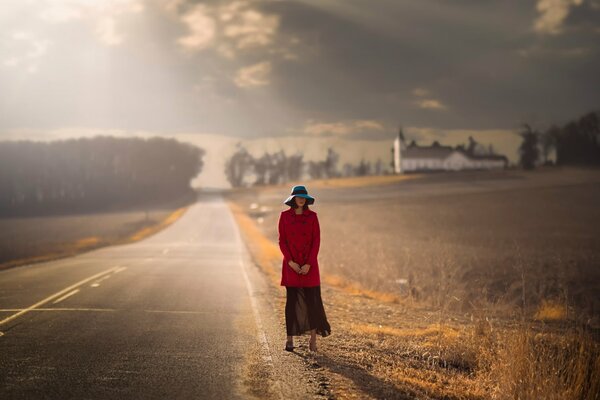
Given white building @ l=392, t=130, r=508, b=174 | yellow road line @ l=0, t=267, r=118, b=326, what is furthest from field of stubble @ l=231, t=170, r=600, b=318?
white building @ l=392, t=130, r=508, b=174

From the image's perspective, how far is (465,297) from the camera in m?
15.5

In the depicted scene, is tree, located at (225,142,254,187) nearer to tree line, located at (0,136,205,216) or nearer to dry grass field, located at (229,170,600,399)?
tree line, located at (0,136,205,216)

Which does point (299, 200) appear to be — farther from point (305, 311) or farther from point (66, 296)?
point (66, 296)

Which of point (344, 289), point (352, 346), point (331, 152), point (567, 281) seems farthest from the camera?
point (331, 152)

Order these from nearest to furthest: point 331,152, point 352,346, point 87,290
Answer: point 352,346, point 87,290, point 331,152

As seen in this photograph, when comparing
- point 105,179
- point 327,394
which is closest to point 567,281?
point 327,394

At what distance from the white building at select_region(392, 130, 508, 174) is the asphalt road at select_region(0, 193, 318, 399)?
114713 mm

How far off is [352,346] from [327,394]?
2.56 metres

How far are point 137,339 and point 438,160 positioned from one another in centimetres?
12526

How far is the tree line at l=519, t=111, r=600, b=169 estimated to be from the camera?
2852 inches

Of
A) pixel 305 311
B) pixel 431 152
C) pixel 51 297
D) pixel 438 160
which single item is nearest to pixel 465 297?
pixel 305 311

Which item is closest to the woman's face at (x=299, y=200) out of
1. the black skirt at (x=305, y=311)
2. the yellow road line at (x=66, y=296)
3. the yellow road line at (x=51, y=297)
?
the black skirt at (x=305, y=311)

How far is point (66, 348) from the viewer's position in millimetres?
7234

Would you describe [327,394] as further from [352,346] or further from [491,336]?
[491,336]
